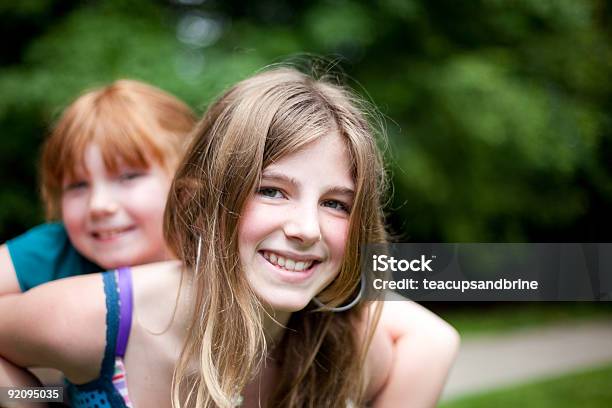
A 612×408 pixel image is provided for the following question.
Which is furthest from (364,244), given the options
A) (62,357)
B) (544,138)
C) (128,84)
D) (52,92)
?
(544,138)

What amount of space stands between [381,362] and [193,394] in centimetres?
48

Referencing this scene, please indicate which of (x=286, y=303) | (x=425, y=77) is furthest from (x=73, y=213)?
(x=425, y=77)

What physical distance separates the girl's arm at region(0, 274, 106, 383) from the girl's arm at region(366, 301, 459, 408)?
2.18ft

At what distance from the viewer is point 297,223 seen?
4.34ft

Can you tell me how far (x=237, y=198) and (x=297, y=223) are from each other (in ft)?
0.43

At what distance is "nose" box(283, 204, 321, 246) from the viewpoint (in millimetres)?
1317

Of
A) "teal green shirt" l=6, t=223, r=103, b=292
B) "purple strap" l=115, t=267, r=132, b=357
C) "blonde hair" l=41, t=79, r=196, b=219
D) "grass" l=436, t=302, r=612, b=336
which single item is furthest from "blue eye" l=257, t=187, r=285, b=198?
"grass" l=436, t=302, r=612, b=336

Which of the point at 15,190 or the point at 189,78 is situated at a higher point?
the point at 189,78

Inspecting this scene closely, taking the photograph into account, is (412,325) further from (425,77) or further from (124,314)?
(425,77)

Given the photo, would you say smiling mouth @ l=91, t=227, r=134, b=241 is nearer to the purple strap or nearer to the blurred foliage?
the purple strap

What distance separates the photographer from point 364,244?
1.48m

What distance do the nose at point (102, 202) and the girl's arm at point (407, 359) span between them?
2.55 feet

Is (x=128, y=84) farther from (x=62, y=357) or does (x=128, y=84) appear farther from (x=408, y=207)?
(x=408, y=207)

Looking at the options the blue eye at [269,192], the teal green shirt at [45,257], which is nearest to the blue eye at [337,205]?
the blue eye at [269,192]
